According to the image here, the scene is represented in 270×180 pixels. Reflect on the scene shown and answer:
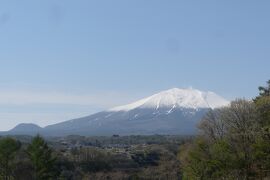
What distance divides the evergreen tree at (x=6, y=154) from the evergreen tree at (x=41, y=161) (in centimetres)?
229

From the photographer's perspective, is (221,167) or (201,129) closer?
(221,167)

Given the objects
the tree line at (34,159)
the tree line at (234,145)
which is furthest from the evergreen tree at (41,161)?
the tree line at (234,145)

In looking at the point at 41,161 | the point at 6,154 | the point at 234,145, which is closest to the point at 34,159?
the point at 41,161

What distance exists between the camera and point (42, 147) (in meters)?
53.1

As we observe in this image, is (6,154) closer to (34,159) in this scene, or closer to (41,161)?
(34,159)

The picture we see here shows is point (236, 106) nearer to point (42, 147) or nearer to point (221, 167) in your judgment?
point (221, 167)

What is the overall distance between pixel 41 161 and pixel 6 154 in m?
4.12

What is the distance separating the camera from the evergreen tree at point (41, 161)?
2036 inches

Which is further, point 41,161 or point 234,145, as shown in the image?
point 41,161

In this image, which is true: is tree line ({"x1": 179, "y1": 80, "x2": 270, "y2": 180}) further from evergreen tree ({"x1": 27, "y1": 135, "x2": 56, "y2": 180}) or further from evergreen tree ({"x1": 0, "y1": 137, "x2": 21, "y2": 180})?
evergreen tree ({"x1": 0, "y1": 137, "x2": 21, "y2": 180})

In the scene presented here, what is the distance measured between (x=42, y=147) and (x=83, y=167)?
2298cm

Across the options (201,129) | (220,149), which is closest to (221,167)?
(220,149)

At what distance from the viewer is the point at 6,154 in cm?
5381

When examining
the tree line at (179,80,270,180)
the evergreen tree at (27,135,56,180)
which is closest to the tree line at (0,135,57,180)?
the evergreen tree at (27,135,56,180)
